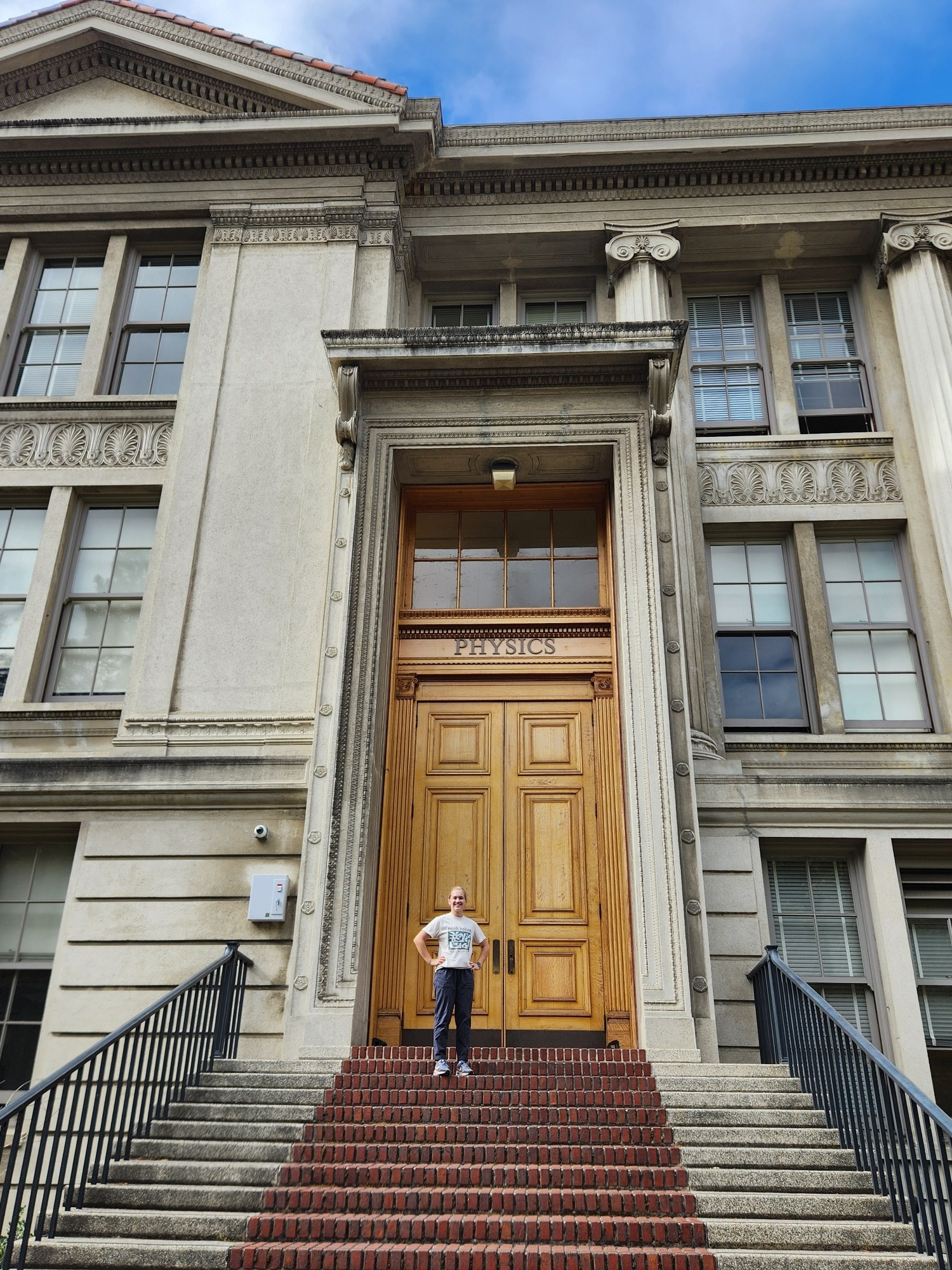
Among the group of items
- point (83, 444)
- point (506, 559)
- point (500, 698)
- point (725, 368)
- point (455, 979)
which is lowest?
point (455, 979)

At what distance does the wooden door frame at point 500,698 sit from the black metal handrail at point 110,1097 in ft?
4.52

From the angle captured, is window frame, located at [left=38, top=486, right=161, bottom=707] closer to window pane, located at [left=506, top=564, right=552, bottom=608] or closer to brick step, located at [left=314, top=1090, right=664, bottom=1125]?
window pane, located at [left=506, top=564, right=552, bottom=608]

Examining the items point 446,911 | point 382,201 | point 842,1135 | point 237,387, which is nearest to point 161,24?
point 382,201

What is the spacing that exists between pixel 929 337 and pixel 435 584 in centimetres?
667

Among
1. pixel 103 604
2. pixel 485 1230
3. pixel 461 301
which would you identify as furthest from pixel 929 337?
pixel 485 1230

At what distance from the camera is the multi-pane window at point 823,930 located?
9.59m

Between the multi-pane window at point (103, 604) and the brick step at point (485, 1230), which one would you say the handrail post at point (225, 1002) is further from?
the multi-pane window at point (103, 604)

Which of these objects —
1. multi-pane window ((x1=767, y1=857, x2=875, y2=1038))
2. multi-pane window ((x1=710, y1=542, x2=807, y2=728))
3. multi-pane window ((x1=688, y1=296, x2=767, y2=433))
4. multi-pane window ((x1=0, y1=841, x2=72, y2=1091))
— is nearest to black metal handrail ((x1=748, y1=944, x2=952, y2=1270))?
multi-pane window ((x1=767, y1=857, x2=875, y2=1038))

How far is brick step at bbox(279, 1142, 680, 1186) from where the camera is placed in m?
6.21

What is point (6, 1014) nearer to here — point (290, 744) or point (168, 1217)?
point (290, 744)

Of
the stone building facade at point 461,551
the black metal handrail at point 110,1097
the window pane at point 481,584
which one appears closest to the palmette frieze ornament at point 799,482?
the stone building facade at point 461,551

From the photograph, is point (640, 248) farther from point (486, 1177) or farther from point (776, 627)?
point (486, 1177)

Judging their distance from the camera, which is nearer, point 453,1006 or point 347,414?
point 453,1006

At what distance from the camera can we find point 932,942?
32.2 feet
